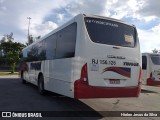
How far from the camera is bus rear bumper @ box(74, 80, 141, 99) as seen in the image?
26.9 ft

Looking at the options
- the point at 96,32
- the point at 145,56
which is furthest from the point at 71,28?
the point at 145,56

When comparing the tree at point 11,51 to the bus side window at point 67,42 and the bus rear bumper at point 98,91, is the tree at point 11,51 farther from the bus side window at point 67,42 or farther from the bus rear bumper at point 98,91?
the bus rear bumper at point 98,91

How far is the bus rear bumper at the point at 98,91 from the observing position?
8.21 metres

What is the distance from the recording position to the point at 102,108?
9578mm

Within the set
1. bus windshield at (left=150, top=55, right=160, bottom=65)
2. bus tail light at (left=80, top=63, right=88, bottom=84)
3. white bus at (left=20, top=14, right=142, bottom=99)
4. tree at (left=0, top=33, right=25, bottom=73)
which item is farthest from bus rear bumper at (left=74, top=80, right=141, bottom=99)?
tree at (left=0, top=33, right=25, bottom=73)

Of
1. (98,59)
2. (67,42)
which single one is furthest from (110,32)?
(67,42)

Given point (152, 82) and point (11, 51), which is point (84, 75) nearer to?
point (152, 82)

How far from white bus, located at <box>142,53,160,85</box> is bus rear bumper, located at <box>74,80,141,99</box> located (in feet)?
21.2

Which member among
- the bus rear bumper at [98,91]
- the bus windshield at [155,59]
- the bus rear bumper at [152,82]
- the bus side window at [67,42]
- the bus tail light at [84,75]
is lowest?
the bus rear bumper at [152,82]

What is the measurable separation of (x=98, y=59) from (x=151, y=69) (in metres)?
7.66

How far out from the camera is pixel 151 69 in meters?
15.3

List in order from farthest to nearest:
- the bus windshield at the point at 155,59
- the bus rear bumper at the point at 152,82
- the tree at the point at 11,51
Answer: the tree at the point at 11,51 < the bus windshield at the point at 155,59 < the bus rear bumper at the point at 152,82

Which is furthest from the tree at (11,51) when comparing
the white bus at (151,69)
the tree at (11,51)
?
the white bus at (151,69)

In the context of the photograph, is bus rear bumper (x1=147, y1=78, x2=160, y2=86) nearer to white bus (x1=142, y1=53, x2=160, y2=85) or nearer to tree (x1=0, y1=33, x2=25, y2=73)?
white bus (x1=142, y1=53, x2=160, y2=85)
